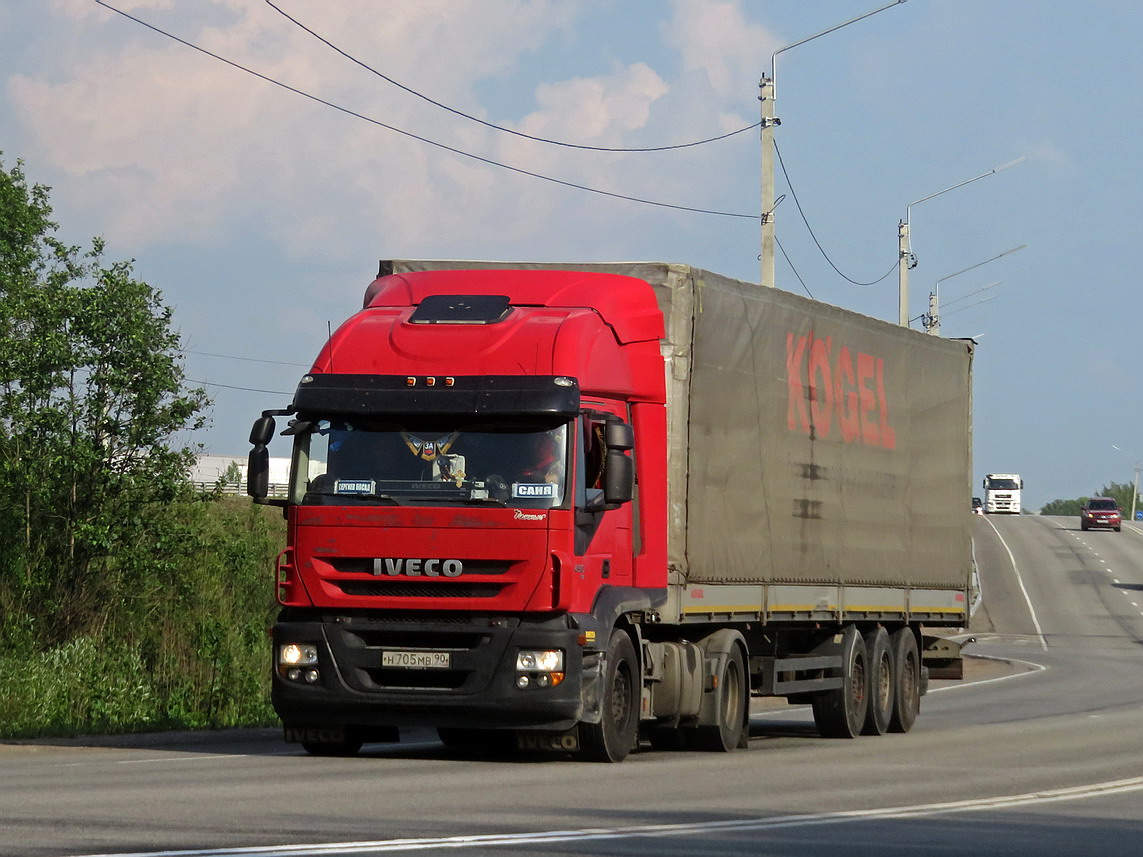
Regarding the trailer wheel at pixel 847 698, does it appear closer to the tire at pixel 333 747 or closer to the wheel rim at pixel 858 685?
the wheel rim at pixel 858 685

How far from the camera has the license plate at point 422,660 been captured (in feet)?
46.8

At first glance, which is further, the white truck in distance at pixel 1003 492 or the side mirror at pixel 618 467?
the white truck in distance at pixel 1003 492

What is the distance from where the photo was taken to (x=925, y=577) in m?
22.3

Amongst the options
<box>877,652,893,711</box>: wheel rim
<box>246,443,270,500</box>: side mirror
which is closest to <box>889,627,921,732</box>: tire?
<box>877,652,893,711</box>: wheel rim

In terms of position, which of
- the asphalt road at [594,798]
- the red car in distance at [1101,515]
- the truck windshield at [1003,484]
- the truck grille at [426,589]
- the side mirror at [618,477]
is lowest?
the asphalt road at [594,798]

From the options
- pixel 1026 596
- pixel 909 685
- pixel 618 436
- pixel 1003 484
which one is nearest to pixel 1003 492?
pixel 1003 484

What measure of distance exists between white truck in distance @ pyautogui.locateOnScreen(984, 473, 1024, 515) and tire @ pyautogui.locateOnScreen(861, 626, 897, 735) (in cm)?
8791

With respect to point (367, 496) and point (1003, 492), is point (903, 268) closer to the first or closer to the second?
point (367, 496)

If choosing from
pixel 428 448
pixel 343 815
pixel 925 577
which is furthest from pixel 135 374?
pixel 343 815

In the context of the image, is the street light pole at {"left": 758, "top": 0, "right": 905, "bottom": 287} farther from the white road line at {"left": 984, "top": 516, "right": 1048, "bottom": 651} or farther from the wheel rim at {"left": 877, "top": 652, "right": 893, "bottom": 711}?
the white road line at {"left": 984, "top": 516, "right": 1048, "bottom": 651}

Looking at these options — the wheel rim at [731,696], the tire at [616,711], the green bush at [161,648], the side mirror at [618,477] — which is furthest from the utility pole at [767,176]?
the side mirror at [618,477]

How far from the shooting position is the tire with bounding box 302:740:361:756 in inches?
609

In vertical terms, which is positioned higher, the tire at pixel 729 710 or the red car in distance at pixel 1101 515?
the red car in distance at pixel 1101 515

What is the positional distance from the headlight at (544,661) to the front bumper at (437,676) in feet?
0.18
